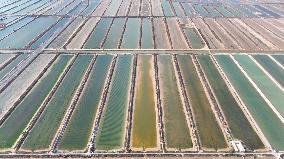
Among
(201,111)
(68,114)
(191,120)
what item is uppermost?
(201,111)

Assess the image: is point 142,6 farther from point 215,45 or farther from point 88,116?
point 88,116

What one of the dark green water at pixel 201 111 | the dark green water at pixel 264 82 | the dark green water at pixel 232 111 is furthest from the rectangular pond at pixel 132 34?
the dark green water at pixel 264 82

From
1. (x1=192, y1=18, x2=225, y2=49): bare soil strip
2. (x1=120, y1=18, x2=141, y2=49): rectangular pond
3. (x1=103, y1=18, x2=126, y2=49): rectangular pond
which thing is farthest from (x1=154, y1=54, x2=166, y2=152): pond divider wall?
(x1=192, y1=18, x2=225, y2=49): bare soil strip

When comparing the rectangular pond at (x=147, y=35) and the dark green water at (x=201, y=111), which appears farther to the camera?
the rectangular pond at (x=147, y=35)

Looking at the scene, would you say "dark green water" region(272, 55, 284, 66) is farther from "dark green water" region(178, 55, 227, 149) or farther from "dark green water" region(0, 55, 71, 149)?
"dark green water" region(0, 55, 71, 149)

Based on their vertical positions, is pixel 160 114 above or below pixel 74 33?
below

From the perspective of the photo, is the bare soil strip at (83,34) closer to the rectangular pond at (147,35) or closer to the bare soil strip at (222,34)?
the rectangular pond at (147,35)

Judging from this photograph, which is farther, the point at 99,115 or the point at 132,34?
the point at 132,34

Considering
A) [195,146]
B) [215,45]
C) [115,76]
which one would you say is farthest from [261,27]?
[195,146]

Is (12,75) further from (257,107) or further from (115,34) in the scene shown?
(257,107)

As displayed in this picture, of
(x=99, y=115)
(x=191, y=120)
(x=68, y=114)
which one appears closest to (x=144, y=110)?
(x=99, y=115)

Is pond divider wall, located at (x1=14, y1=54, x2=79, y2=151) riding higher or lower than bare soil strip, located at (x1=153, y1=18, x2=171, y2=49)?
lower
